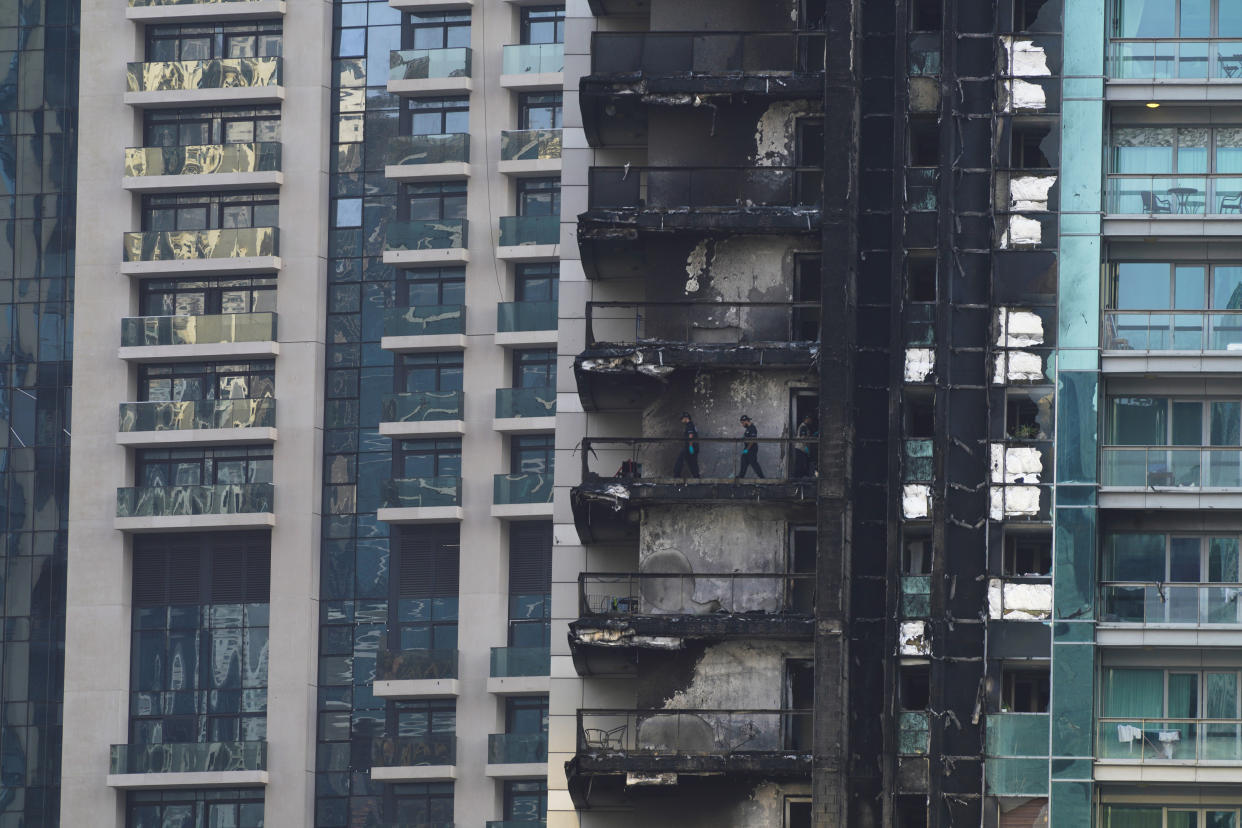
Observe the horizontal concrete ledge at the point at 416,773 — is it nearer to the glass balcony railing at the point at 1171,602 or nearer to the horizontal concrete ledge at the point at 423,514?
the horizontal concrete ledge at the point at 423,514

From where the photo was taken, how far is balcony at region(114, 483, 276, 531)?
10969 cm

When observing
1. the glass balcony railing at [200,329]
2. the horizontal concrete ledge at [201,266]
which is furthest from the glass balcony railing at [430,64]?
the glass balcony railing at [200,329]

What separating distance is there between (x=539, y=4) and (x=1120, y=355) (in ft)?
151

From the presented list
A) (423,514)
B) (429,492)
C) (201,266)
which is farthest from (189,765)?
(201,266)

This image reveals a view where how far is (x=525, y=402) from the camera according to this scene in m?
108

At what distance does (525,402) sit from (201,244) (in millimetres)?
14073

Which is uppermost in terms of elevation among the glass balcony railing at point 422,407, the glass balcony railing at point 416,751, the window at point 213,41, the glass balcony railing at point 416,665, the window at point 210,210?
the window at point 213,41

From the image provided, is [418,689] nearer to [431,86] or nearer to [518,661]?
[518,661]

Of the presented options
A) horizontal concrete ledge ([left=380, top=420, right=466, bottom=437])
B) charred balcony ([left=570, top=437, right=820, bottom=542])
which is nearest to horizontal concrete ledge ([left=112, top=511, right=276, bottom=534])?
horizontal concrete ledge ([left=380, top=420, right=466, bottom=437])

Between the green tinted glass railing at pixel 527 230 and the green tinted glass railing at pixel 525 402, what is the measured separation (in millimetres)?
5346

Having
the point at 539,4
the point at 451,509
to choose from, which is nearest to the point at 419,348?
the point at 451,509

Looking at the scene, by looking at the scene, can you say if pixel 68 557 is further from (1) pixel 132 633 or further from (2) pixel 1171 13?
(2) pixel 1171 13

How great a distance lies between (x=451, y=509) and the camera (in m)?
108

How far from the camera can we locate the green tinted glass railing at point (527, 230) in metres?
109
